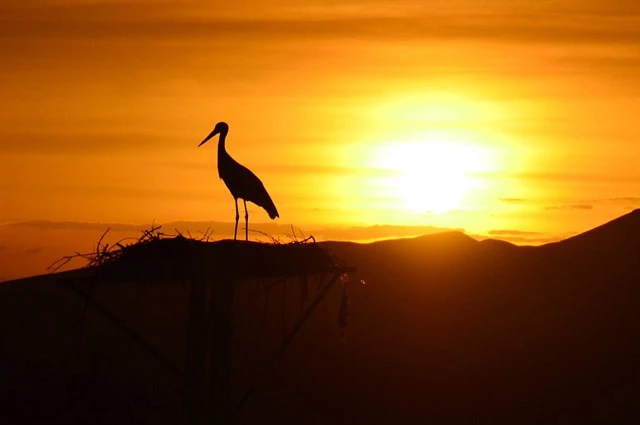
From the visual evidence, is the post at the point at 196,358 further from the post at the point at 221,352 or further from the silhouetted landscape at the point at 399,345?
the silhouetted landscape at the point at 399,345

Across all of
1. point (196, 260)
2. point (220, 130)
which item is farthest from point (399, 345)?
point (196, 260)

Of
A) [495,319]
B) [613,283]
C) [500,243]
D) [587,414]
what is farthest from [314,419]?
[500,243]

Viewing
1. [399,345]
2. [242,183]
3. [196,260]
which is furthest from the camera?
[399,345]

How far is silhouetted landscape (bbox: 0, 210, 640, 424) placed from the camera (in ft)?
85.0

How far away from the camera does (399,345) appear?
106 feet

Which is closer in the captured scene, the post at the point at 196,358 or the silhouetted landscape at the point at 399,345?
the post at the point at 196,358

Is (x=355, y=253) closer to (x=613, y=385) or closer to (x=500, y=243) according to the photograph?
(x=500, y=243)

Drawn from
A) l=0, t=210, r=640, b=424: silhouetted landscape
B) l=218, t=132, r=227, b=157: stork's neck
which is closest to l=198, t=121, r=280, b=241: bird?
l=218, t=132, r=227, b=157: stork's neck

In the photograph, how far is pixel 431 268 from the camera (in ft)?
133

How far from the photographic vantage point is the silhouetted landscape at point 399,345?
85.0ft

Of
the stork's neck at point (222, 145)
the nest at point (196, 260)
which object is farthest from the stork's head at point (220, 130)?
the nest at point (196, 260)

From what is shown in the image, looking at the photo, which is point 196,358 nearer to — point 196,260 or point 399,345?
point 196,260

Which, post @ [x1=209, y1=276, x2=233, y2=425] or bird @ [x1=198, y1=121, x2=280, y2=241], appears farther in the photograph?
bird @ [x1=198, y1=121, x2=280, y2=241]

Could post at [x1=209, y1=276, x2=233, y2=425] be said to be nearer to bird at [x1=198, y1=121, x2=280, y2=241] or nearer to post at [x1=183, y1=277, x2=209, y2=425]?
post at [x1=183, y1=277, x2=209, y2=425]
